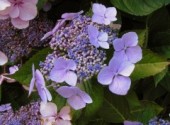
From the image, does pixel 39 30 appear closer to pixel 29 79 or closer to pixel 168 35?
pixel 29 79

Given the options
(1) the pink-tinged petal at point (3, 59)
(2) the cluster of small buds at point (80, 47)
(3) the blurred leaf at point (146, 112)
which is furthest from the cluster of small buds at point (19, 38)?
(3) the blurred leaf at point (146, 112)

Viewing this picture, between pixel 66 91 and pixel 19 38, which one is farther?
pixel 19 38

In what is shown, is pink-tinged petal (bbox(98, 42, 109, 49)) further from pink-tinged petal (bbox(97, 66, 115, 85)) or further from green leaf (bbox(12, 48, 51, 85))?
green leaf (bbox(12, 48, 51, 85))

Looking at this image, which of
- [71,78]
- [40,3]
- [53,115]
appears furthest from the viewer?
[40,3]

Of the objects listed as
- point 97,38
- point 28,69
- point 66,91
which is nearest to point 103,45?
point 97,38

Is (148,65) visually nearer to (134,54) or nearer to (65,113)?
(134,54)
